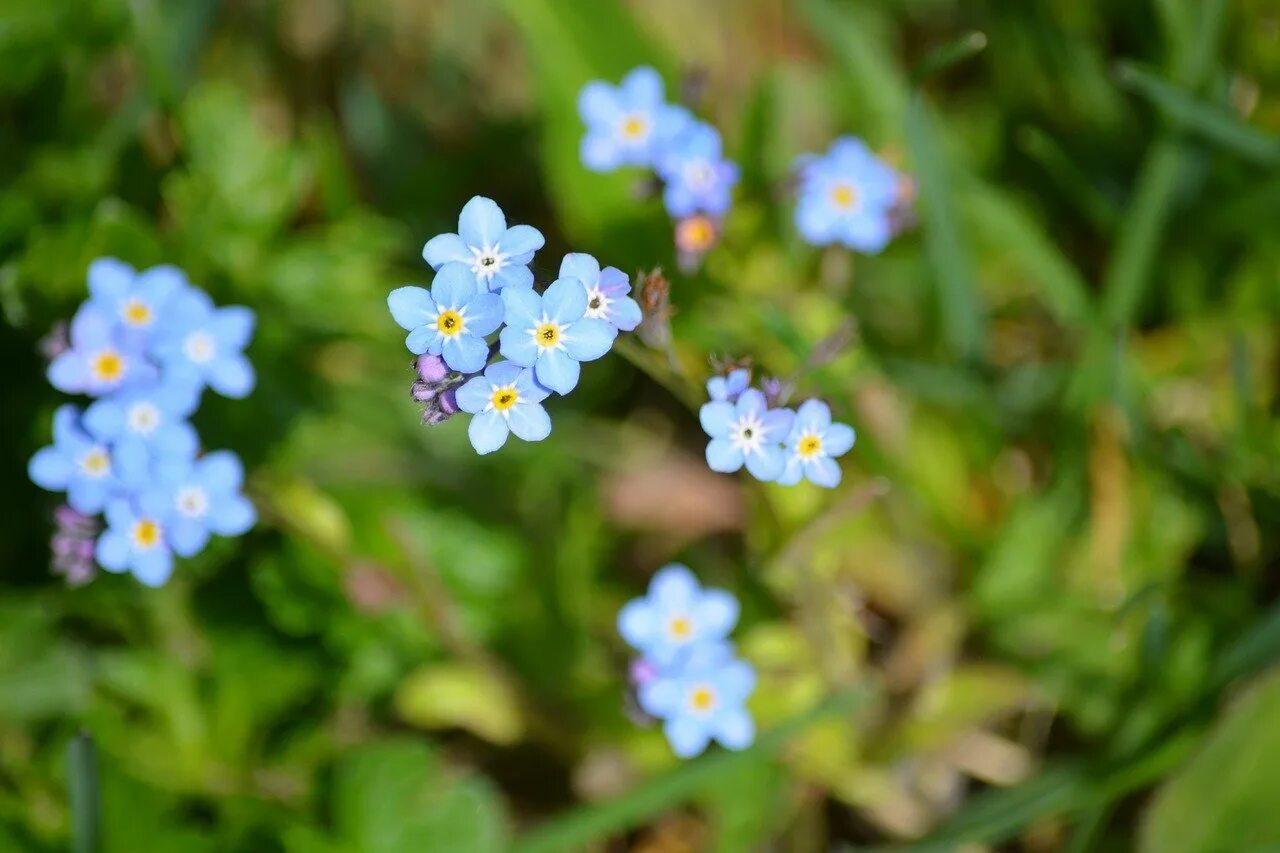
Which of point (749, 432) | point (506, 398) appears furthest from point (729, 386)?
point (506, 398)

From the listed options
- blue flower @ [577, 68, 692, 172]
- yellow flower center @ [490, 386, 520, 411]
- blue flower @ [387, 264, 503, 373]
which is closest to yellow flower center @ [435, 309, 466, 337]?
blue flower @ [387, 264, 503, 373]

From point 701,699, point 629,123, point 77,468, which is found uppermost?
point 629,123

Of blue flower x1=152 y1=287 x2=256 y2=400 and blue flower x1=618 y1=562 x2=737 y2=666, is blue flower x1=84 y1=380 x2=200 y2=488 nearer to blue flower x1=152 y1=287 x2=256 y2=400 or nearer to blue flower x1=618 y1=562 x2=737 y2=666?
blue flower x1=152 y1=287 x2=256 y2=400

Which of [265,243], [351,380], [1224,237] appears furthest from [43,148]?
[1224,237]

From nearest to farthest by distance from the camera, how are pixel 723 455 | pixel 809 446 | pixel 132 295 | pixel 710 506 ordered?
pixel 723 455 → pixel 809 446 → pixel 132 295 → pixel 710 506

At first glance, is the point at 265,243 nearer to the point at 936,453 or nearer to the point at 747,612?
the point at 747,612

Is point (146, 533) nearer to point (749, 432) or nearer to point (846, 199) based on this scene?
point (749, 432)

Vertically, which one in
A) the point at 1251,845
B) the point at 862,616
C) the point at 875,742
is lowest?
the point at 1251,845
